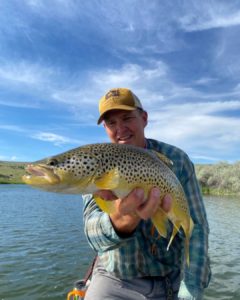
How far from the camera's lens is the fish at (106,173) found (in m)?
2.72

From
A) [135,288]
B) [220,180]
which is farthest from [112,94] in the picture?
[220,180]

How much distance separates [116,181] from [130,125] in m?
1.55

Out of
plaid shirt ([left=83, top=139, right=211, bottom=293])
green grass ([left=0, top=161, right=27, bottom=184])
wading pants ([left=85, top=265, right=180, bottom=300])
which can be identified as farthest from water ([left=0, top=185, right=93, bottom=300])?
green grass ([left=0, top=161, right=27, bottom=184])

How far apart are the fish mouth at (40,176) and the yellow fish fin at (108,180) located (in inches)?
12.6

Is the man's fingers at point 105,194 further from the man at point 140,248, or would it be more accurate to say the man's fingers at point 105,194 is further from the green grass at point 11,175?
the green grass at point 11,175

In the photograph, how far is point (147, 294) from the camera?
4.04 metres

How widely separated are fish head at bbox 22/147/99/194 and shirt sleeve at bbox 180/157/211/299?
168 cm

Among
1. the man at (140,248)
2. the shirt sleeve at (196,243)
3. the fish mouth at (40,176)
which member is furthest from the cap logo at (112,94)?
the fish mouth at (40,176)

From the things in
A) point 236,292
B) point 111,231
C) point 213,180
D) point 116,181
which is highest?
point 213,180

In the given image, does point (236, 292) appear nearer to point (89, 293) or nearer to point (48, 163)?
point (89, 293)

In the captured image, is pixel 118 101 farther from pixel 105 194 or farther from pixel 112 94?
pixel 105 194

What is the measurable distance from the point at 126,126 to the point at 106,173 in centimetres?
148

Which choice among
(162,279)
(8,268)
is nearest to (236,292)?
(162,279)

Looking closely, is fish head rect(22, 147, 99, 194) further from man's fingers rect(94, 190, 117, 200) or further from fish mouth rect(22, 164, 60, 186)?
man's fingers rect(94, 190, 117, 200)
